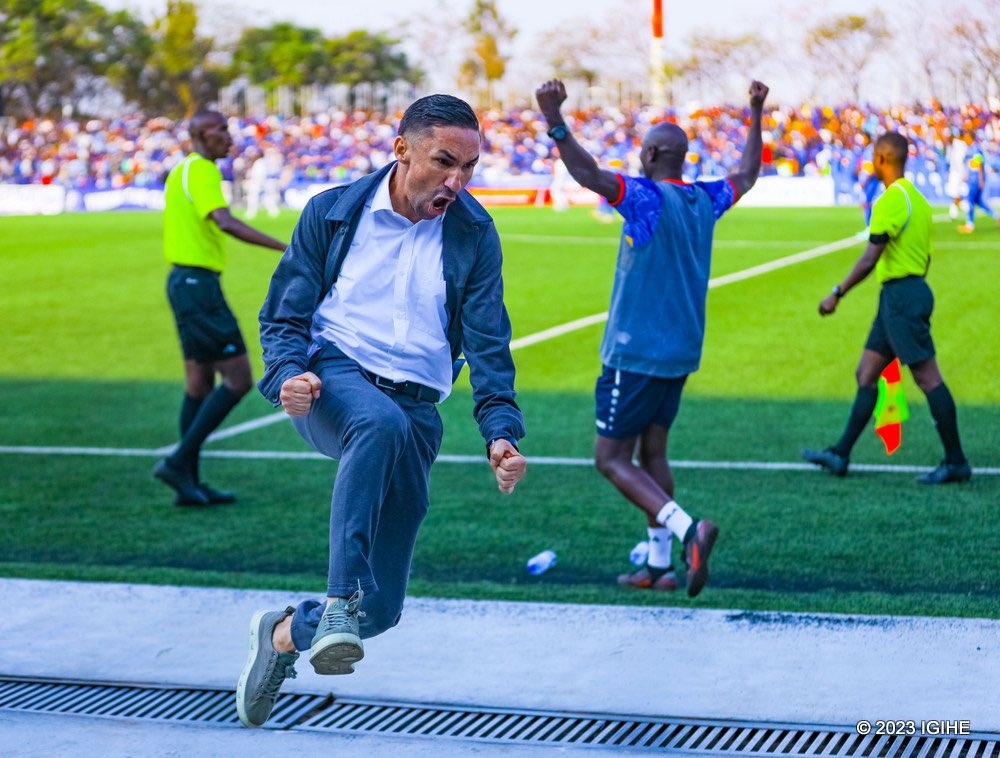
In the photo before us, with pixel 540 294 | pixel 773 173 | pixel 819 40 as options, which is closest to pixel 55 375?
pixel 540 294

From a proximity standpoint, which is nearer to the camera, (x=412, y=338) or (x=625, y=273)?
(x=412, y=338)

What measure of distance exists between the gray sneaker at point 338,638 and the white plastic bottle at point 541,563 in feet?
9.62

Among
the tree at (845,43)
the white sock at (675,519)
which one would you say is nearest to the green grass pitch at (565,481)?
the white sock at (675,519)

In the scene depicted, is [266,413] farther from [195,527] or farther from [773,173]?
[773,173]

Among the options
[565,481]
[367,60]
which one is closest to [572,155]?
[565,481]

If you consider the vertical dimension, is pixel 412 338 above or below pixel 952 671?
above

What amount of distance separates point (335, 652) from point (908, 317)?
218 inches

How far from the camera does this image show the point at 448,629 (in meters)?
5.66

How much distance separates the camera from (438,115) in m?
4.02

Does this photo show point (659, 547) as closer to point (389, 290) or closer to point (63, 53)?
point (389, 290)

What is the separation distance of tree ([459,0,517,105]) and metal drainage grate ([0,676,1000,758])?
7889 centimetres

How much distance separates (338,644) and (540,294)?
50.9ft

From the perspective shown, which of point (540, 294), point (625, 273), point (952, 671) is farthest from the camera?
point (540, 294)

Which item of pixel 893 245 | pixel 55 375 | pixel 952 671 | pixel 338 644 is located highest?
pixel 893 245
